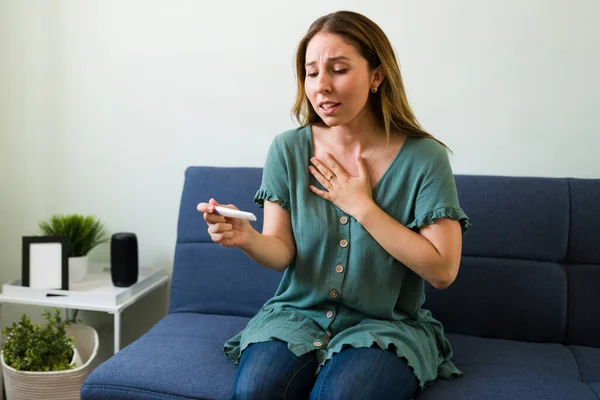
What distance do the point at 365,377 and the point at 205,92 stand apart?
1.31 meters

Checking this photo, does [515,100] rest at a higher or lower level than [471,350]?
higher

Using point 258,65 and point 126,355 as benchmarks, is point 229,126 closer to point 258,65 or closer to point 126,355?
point 258,65

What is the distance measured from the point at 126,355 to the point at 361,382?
646 mm

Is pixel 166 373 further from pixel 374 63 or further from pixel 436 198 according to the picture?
pixel 374 63

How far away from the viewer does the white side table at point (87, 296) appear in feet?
6.54

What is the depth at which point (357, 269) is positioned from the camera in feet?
4.87

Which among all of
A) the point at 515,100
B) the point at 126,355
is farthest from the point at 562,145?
the point at 126,355

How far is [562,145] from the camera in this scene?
6.66 ft

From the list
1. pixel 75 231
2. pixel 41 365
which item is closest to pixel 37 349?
pixel 41 365

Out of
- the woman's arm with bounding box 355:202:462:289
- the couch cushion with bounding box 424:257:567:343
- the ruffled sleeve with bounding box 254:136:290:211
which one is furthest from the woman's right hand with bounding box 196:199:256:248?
the couch cushion with bounding box 424:257:567:343

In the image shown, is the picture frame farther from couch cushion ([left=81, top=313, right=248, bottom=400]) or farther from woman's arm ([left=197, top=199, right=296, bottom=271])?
woman's arm ([left=197, top=199, right=296, bottom=271])

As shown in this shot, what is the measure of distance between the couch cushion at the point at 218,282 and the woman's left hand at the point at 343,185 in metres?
0.49

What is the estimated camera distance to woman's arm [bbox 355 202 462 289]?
1.42 metres

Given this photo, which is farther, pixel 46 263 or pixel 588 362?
pixel 46 263
